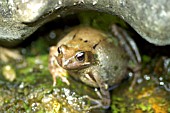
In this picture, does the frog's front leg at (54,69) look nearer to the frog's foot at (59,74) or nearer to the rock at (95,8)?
the frog's foot at (59,74)

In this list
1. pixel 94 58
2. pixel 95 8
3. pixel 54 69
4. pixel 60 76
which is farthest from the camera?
pixel 54 69

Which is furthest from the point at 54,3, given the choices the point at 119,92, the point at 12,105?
the point at 119,92

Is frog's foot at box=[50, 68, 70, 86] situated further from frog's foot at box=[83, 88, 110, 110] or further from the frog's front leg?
frog's foot at box=[83, 88, 110, 110]

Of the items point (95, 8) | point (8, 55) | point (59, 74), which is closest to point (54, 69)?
point (59, 74)

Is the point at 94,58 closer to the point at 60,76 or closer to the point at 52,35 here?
the point at 60,76

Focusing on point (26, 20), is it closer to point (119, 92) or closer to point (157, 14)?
point (157, 14)

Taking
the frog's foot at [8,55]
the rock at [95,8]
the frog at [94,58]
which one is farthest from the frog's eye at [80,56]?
the frog's foot at [8,55]
